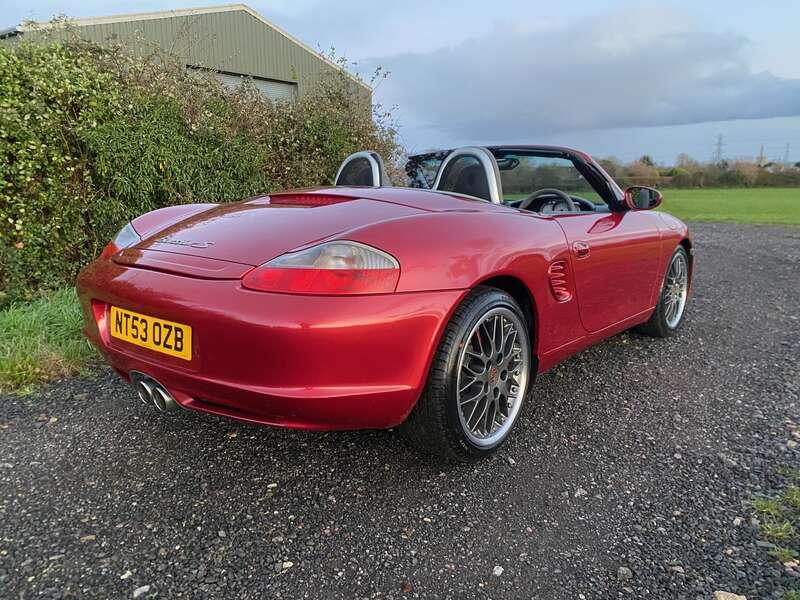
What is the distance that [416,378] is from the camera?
1.84 meters

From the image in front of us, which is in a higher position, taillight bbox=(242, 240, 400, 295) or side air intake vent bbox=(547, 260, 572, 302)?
taillight bbox=(242, 240, 400, 295)

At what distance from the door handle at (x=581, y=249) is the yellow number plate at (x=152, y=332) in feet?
5.58

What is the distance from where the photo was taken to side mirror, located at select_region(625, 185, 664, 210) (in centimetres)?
334

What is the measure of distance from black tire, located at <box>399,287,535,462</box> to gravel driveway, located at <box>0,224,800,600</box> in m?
0.15

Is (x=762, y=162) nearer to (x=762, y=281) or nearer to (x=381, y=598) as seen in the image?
(x=762, y=281)

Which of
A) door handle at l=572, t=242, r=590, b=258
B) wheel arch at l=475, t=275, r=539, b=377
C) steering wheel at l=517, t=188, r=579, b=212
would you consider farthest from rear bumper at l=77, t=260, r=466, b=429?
steering wheel at l=517, t=188, r=579, b=212

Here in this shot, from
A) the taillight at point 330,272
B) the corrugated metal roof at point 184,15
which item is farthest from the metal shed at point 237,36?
the taillight at point 330,272

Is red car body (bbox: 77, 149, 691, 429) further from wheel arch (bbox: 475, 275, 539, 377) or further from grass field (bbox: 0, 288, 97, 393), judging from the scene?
grass field (bbox: 0, 288, 97, 393)

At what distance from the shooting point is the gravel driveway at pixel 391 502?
1.61 m

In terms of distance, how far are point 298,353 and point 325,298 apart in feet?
0.60

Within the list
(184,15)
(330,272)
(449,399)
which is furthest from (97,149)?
(184,15)

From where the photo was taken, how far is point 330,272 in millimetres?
1747

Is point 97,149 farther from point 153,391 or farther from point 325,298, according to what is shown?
point 325,298

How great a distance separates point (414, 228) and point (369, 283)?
1.10 feet
